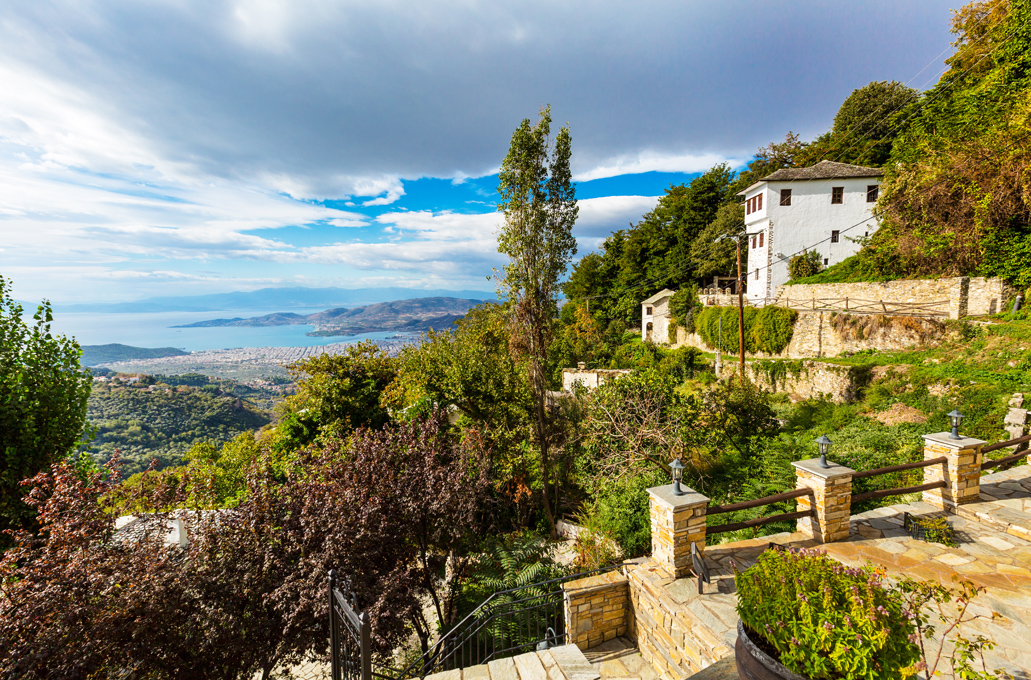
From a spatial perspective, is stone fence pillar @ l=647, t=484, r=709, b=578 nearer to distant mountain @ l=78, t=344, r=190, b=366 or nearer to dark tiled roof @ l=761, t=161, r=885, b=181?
dark tiled roof @ l=761, t=161, r=885, b=181

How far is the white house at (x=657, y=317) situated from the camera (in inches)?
1157

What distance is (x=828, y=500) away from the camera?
5031 millimetres

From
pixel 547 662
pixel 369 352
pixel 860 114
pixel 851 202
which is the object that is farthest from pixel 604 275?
pixel 547 662

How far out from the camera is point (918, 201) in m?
16.9

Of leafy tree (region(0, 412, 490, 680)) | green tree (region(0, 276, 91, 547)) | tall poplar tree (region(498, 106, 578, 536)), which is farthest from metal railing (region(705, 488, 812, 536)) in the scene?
green tree (region(0, 276, 91, 547))

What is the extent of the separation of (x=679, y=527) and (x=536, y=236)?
Answer: 8541 millimetres

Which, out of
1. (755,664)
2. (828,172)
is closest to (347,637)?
(755,664)

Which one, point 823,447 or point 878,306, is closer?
point 823,447

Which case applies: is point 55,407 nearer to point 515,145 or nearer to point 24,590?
point 24,590

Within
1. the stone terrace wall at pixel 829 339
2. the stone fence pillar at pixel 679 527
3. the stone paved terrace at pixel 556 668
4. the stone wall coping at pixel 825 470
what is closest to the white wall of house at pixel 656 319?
the stone terrace wall at pixel 829 339

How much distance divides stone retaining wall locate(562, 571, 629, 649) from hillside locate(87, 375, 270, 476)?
2244 cm

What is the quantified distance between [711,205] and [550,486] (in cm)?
2932

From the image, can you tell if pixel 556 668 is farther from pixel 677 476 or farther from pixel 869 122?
pixel 869 122

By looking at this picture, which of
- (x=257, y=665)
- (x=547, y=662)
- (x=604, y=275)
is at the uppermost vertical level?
(x=604, y=275)
